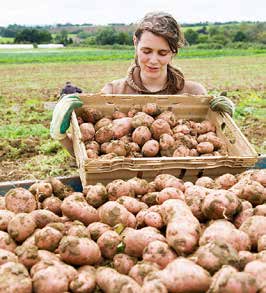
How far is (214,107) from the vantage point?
4.72m

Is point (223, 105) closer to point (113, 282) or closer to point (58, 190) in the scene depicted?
point (58, 190)

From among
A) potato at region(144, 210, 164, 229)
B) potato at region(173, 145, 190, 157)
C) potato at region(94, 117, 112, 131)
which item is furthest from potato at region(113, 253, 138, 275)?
potato at region(94, 117, 112, 131)

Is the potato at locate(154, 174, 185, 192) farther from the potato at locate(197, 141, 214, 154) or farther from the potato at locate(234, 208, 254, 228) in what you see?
the potato at locate(197, 141, 214, 154)

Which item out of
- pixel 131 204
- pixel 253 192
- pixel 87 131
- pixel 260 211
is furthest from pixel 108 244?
pixel 87 131

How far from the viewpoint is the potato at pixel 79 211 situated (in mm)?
2891

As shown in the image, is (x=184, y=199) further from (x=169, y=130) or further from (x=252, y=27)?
(x=252, y=27)

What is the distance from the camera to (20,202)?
9.71 ft

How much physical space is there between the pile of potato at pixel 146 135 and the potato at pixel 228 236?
167 cm

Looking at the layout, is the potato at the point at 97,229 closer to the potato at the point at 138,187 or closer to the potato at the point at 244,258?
the potato at the point at 138,187

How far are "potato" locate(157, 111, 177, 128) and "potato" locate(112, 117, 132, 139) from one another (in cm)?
33

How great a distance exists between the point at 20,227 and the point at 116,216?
577 millimetres

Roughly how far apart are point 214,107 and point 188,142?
0.64 meters

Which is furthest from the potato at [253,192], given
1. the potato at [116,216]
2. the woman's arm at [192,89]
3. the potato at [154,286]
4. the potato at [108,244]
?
the woman's arm at [192,89]

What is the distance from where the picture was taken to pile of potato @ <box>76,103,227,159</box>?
164 inches
